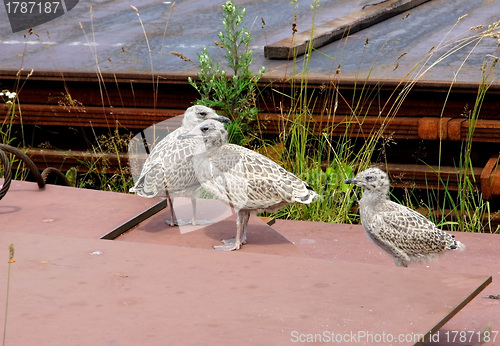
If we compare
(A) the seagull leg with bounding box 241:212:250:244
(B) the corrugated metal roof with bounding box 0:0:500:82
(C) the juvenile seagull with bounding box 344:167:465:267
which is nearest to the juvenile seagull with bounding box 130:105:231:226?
(A) the seagull leg with bounding box 241:212:250:244

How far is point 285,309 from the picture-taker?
237cm

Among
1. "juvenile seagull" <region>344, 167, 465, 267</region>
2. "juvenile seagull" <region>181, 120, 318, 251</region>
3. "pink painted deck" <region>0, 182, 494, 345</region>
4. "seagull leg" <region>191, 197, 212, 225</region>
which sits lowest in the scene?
"juvenile seagull" <region>344, 167, 465, 267</region>

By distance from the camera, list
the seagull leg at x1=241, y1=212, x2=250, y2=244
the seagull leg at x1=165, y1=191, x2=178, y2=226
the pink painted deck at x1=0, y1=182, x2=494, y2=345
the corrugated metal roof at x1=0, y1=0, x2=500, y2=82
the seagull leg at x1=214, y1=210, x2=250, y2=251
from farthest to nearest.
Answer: the corrugated metal roof at x1=0, y1=0, x2=500, y2=82
the seagull leg at x1=165, y1=191, x2=178, y2=226
the seagull leg at x1=241, y1=212, x2=250, y2=244
the seagull leg at x1=214, y1=210, x2=250, y2=251
the pink painted deck at x1=0, y1=182, x2=494, y2=345

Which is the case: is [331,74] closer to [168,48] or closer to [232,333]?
[168,48]

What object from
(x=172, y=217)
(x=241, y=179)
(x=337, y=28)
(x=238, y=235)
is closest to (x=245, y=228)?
(x=238, y=235)

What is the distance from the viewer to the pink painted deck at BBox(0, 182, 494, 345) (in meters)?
2.23

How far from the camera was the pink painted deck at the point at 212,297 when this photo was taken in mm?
2229

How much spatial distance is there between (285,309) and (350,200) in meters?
3.86

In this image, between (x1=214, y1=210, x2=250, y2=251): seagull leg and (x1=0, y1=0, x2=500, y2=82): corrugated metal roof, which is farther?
(x1=0, y1=0, x2=500, y2=82): corrugated metal roof

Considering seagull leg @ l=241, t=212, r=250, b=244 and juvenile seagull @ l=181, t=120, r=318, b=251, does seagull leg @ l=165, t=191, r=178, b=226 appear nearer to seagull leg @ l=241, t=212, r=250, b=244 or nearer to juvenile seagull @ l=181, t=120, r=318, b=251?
juvenile seagull @ l=181, t=120, r=318, b=251

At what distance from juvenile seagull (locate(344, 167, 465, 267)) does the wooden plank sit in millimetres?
2297

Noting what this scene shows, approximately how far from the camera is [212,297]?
246cm

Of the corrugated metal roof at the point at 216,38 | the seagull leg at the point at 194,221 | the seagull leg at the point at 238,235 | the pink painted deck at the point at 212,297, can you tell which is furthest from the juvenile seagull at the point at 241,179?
the corrugated metal roof at the point at 216,38

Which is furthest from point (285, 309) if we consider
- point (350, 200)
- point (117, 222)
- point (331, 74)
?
point (331, 74)
